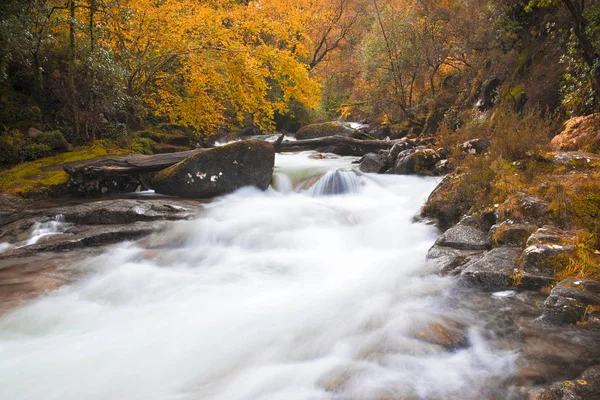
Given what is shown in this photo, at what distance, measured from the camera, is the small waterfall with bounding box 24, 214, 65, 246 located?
621 cm

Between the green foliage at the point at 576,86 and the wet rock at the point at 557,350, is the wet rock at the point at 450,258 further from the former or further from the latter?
the green foliage at the point at 576,86

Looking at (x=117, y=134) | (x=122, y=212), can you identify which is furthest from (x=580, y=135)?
(x=117, y=134)

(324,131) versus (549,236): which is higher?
(324,131)

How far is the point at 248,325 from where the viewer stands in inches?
156

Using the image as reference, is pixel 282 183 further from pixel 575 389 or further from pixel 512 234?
pixel 575 389

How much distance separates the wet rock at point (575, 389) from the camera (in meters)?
2.16

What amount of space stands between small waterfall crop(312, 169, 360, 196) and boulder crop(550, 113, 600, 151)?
4850 mm

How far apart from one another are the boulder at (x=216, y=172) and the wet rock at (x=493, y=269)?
21.5 ft

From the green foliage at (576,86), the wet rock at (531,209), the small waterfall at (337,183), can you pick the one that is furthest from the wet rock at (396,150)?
the wet rock at (531,209)

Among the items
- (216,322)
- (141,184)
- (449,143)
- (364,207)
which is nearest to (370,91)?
(449,143)

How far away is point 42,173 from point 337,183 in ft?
25.5

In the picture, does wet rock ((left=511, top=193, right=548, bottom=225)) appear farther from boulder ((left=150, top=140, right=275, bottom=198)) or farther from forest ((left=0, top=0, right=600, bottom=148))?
boulder ((left=150, top=140, right=275, bottom=198))

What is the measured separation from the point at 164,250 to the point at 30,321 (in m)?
2.42

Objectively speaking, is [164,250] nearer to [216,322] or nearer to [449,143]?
[216,322]
